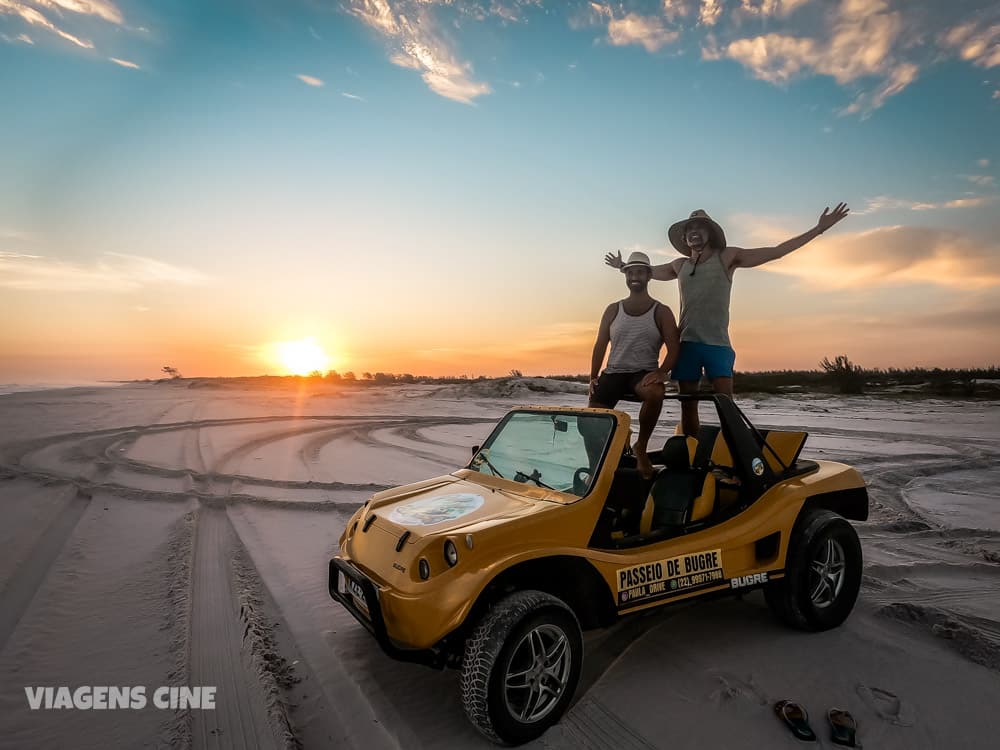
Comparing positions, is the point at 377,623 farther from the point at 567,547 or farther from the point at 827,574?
the point at 827,574

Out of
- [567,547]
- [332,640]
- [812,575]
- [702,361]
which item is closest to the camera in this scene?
[567,547]

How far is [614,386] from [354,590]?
99.9 inches

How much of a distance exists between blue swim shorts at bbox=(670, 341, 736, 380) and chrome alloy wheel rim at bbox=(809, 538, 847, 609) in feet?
4.90

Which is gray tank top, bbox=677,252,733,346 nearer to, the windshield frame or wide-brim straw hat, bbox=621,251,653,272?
wide-brim straw hat, bbox=621,251,653,272

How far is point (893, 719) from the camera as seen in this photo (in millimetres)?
2832

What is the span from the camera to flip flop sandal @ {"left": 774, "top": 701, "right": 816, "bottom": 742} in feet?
8.78

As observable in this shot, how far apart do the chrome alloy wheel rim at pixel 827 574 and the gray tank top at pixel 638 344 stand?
69.4 inches

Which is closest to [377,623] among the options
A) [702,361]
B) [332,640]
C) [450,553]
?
[450,553]

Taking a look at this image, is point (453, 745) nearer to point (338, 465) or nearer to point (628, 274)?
point (628, 274)

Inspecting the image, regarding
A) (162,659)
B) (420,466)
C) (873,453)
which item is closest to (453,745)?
(162,659)

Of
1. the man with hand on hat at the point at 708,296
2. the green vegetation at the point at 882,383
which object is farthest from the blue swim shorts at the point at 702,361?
the green vegetation at the point at 882,383

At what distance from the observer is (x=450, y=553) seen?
281cm

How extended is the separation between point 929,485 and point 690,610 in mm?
6058

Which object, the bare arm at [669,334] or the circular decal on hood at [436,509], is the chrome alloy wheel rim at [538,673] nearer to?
the circular decal on hood at [436,509]
